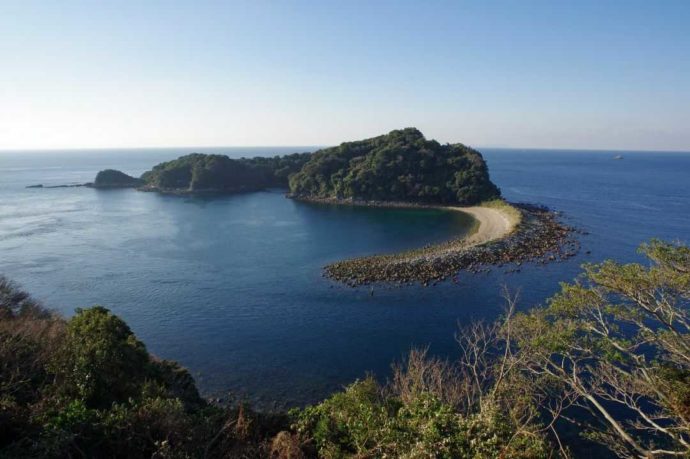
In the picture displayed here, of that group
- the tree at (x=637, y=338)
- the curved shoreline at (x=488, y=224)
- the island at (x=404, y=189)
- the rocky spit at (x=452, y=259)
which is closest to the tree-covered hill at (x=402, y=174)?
→ the island at (x=404, y=189)

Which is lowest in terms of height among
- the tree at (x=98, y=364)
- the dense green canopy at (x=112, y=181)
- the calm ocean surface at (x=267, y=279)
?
the calm ocean surface at (x=267, y=279)

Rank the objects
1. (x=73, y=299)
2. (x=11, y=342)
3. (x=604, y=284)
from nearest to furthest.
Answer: (x=604, y=284) → (x=11, y=342) → (x=73, y=299)

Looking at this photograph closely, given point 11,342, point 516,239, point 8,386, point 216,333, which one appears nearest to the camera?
point 8,386

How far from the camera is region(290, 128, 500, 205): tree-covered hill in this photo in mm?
79750

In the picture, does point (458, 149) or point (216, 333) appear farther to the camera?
point (458, 149)

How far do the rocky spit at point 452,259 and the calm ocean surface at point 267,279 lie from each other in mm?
1919

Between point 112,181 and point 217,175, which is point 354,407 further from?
point 112,181

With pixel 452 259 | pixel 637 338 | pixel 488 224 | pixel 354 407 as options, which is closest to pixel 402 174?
pixel 488 224

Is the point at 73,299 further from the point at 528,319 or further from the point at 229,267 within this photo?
the point at 528,319

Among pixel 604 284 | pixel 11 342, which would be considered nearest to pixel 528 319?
pixel 604 284

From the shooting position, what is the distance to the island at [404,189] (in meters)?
43.9

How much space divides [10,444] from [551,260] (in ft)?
153

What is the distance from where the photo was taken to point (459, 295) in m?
36.2

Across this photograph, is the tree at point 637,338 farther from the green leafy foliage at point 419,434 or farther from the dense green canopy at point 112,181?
the dense green canopy at point 112,181
